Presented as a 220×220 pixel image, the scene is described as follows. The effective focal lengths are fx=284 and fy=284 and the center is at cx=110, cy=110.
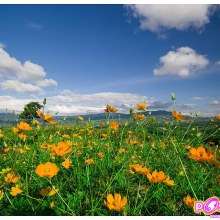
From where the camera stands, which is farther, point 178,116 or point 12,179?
point 178,116

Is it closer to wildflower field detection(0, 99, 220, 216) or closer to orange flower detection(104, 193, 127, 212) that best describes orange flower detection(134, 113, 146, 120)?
wildflower field detection(0, 99, 220, 216)

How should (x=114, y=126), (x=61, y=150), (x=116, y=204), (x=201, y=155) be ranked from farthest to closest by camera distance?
(x=114, y=126) < (x=61, y=150) < (x=201, y=155) < (x=116, y=204)

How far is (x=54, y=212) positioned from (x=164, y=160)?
1.87 meters

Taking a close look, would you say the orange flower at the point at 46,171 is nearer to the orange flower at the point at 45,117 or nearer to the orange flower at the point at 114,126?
the orange flower at the point at 45,117

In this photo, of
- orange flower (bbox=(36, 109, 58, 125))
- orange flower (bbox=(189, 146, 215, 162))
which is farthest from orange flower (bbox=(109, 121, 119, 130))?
orange flower (bbox=(189, 146, 215, 162))

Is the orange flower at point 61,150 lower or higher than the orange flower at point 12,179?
higher

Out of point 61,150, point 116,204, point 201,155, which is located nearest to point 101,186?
point 61,150

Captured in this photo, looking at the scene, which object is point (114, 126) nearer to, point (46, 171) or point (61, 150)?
point (61, 150)

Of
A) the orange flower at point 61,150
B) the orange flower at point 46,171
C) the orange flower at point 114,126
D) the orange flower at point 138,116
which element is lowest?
the orange flower at point 46,171

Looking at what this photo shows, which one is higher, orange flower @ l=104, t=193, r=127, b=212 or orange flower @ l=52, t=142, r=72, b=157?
orange flower @ l=52, t=142, r=72, b=157

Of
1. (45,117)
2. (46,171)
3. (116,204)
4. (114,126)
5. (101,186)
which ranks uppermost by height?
(45,117)

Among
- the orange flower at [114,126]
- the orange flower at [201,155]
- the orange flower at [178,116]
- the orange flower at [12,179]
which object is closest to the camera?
the orange flower at [201,155]

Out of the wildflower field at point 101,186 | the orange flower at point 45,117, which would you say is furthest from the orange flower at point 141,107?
the orange flower at point 45,117

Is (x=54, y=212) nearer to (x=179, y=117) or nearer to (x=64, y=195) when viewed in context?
(x=64, y=195)
